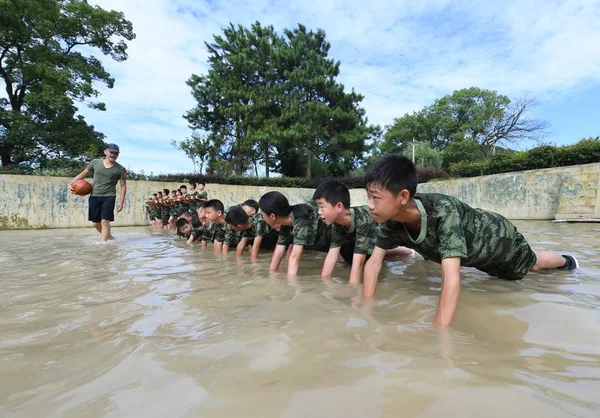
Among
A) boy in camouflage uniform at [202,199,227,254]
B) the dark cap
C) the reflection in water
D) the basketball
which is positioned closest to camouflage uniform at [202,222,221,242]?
boy in camouflage uniform at [202,199,227,254]

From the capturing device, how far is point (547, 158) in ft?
38.5

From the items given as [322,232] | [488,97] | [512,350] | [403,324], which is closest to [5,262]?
[322,232]

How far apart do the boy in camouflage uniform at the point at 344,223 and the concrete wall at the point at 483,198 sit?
29.4 ft

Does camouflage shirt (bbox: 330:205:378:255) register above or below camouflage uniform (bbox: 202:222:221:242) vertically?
above

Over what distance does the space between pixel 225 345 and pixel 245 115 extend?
2546 centimetres

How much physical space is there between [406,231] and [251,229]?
3.33 meters

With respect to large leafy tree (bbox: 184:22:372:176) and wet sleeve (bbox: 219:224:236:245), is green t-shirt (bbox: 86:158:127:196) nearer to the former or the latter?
wet sleeve (bbox: 219:224:236:245)

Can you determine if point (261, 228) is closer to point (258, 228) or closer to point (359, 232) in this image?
point (258, 228)

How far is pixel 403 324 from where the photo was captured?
186 centimetres

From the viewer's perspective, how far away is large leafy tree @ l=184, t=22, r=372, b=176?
24609 mm

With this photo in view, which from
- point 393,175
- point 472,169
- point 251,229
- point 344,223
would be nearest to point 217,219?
point 251,229

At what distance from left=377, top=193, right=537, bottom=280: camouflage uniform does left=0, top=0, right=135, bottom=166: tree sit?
21.7 m

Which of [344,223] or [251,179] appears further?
[251,179]

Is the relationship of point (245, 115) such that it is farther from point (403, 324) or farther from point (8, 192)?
point (403, 324)
